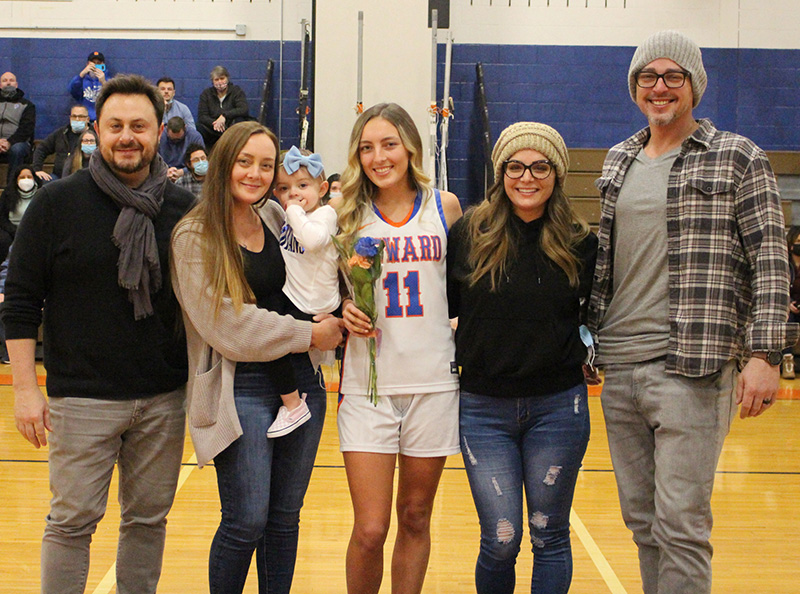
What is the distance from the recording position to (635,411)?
8.35 ft

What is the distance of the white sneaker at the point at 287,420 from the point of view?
2484 mm

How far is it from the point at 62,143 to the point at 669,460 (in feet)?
28.4

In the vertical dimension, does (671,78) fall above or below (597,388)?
above

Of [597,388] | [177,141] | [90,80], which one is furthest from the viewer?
[90,80]

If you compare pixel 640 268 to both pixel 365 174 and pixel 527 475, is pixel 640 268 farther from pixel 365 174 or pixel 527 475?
Answer: pixel 365 174

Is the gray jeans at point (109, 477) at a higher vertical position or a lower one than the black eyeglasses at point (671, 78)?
lower

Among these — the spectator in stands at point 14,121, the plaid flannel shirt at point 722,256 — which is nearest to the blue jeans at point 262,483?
the plaid flannel shirt at point 722,256

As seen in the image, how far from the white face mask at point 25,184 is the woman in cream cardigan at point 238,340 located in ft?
22.0

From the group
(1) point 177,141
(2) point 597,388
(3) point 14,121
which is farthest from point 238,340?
(3) point 14,121

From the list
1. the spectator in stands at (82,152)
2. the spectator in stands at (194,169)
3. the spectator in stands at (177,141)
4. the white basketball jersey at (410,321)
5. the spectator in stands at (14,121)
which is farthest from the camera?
the spectator in stands at (14,121)

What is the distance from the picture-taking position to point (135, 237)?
2.39m

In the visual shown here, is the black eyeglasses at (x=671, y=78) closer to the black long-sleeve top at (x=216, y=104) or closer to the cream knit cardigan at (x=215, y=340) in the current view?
the cream knit cardigan at (x=215, y=340)

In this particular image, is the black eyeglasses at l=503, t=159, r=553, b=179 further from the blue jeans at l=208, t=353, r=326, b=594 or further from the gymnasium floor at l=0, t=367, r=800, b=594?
the gymnasium floor at l=0, t=367, r=800, b=594

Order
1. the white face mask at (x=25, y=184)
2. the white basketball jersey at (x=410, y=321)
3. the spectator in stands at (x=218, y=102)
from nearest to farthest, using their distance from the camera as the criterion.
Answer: the white basketball jersey at (x=410, y=321) < the white face mask at (x=25, y=184) < the spectator in stands at (x=218, y=102)
